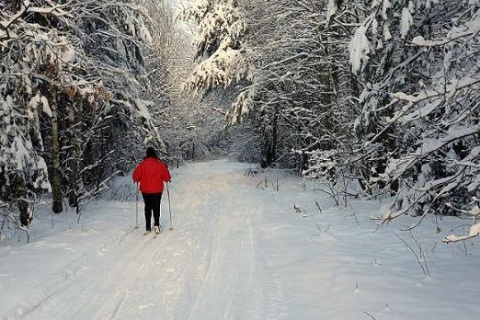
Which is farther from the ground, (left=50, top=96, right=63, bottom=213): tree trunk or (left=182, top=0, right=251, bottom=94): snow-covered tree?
(left=182, top=0, right=251, bottom=94): snow-covered tree

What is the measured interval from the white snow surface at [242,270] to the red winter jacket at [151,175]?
1043mm

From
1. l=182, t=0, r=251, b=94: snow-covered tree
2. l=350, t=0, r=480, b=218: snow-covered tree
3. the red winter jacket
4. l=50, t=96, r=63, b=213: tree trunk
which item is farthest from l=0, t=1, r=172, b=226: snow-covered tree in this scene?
l=182, t=0, r=251, b=94: snow-covered tree

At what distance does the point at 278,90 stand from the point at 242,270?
1450cm

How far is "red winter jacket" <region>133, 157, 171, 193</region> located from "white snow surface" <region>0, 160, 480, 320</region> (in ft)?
3.42

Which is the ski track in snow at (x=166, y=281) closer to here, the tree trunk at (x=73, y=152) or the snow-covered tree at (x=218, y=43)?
the tree trunk at (x=73, y=152)

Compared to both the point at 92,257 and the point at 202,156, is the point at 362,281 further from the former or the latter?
the point at 202,156

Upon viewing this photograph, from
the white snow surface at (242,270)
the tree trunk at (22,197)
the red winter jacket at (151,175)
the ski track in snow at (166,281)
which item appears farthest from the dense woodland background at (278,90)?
the red winter jacket at (151,175)

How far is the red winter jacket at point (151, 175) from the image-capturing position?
422 inches

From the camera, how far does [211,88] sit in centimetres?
2333

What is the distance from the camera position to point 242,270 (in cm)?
699

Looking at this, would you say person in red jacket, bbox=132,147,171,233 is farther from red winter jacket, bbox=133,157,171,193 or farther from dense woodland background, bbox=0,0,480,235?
dense woodland background, bbox=0,0,480,235

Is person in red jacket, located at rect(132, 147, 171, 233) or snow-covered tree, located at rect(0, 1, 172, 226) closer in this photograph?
snow-covered tree, located at rect(0, 1, 172, 226)

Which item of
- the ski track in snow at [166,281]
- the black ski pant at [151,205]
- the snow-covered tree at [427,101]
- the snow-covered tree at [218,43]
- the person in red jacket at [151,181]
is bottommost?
the ski track in snow at [166,281]

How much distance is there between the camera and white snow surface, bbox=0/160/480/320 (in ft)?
17.0
